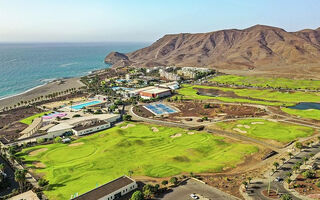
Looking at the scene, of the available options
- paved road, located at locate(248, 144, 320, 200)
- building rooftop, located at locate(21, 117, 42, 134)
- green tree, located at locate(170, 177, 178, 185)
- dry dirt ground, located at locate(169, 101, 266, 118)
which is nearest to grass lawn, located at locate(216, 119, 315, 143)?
paved road, located at locate(248, 144, 320, 200)

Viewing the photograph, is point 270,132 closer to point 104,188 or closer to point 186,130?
point 186,130

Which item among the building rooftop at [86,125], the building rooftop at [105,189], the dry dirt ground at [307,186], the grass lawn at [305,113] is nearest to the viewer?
the building rooftop at [105,189]

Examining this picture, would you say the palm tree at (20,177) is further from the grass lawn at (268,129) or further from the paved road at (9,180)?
the grass lawn at (268,129)

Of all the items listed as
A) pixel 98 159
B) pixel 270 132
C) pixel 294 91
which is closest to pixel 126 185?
pixel 98 159

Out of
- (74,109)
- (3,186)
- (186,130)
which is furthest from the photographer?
(74,109)

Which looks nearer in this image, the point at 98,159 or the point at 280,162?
the point at 280,162

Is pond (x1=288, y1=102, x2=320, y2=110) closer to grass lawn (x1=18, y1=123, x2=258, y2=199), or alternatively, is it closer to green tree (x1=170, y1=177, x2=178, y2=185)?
grass lawn (x1=18, y1=123, x2=258, y2=199)

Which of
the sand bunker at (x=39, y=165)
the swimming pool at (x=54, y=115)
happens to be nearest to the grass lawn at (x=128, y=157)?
the sand bunker at (x=39, y=165)
